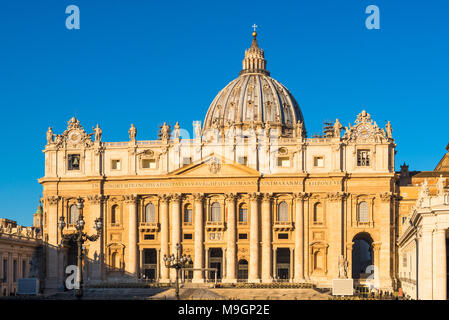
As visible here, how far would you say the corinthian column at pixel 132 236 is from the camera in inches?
3888

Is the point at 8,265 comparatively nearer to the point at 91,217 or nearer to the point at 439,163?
the point at 91,217

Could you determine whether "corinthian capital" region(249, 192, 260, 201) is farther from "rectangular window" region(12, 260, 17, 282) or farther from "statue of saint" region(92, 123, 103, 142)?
"rectangular window" region(12, 260, 17, 282)

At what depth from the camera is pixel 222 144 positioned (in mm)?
99000

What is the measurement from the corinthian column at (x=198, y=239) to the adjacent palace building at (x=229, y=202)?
0.38 feet

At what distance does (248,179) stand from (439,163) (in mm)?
35874

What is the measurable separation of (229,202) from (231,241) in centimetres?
459

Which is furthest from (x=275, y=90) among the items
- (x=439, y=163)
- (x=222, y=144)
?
(x=222, y=144)

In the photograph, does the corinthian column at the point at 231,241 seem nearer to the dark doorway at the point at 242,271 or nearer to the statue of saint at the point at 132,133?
the dark doorway at the point at 242,271

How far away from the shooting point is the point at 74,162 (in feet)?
339

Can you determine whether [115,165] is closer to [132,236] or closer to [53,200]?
[53,200]

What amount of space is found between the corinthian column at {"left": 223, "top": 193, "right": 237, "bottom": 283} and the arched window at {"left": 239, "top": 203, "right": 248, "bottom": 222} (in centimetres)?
149

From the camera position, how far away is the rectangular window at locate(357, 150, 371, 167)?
98062 mm

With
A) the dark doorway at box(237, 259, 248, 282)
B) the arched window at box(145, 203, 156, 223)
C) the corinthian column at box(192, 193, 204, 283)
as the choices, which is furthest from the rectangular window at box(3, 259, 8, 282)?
the dark doorway at box(237, 259, 248, 282)
